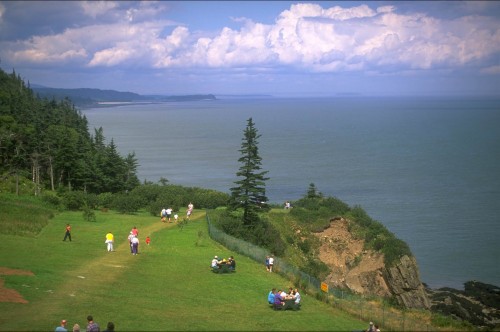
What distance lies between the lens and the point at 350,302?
2727 cm

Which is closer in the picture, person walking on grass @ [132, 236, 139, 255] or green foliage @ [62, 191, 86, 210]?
person walking on grass @ [132, 236, 139, 255]

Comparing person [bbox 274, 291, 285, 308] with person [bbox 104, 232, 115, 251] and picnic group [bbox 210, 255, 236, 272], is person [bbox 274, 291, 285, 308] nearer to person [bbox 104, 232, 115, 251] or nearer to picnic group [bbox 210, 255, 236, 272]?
picnic group [bbox 210, 255, 236, 272]

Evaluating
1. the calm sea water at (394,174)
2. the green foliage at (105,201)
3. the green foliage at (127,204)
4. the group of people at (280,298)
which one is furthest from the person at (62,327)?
the calm sea water at (394,174)

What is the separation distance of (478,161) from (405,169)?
20133 millimetres

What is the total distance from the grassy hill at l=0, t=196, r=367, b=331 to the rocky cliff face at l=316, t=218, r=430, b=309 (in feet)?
53.2

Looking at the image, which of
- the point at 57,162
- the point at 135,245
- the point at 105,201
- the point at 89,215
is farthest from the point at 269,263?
the point at 57,162

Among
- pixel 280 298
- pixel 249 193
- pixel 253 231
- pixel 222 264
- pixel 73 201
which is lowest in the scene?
pixel 253 231

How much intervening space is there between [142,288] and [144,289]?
17 centimetres

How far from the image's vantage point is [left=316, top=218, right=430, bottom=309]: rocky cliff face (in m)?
46.9

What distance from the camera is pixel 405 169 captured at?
11206 cm

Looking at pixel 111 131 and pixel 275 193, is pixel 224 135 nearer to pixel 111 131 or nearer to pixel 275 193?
pixel 111 131

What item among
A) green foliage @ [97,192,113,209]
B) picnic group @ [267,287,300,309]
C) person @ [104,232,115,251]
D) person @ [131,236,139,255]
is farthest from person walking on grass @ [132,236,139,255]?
green foliage @ [97,192,113,209]

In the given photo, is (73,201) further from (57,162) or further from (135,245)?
(135,245)

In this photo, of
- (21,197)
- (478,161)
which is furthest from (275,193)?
(478,161)
